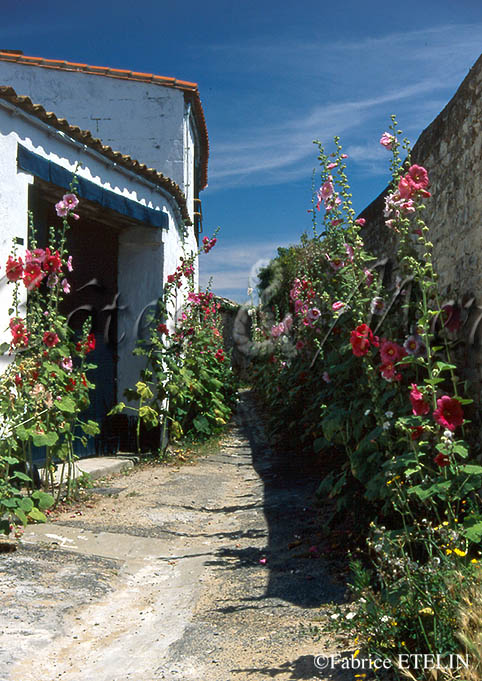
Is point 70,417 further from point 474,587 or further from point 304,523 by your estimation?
point 474,587

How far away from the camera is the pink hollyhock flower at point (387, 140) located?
394 cm

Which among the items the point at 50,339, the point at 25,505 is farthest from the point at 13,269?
the point at 25,505

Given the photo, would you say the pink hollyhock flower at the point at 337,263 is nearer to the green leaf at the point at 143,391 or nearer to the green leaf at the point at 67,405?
the green leaf at the point at 67,405

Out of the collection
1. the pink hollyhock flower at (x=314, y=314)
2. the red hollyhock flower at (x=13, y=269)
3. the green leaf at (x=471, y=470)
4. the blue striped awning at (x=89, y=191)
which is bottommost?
the green leaf at (x=471, y=470)

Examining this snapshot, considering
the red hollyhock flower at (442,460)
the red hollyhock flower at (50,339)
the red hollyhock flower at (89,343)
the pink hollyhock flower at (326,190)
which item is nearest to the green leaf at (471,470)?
the red hollyhock flower at (442,460)

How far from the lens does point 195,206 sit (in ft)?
44.4

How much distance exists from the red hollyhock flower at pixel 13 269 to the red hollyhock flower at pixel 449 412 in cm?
314

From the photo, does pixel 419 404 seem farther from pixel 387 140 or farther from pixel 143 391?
pixel 143 391

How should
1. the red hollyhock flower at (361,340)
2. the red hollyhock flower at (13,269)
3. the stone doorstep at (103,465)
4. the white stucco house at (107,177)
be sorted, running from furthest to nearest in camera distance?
the stone doorstep at (103,465) < the white stucco house at (107,177) < the red hollyhock flower at (13,269) < the red hollyhock flower at (361,340)

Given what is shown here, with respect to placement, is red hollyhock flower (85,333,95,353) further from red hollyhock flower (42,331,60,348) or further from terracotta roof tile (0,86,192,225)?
terracotta roof tile (0,86,192,225)

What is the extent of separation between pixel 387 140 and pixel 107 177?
3.94m

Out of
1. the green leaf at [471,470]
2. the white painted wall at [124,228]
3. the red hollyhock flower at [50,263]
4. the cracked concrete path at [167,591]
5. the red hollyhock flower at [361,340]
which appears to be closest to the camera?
the cracked concrete path at [167,591]

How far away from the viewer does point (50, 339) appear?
4.82 m

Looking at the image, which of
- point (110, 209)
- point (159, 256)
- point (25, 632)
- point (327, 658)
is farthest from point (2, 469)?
point (159, 256)
